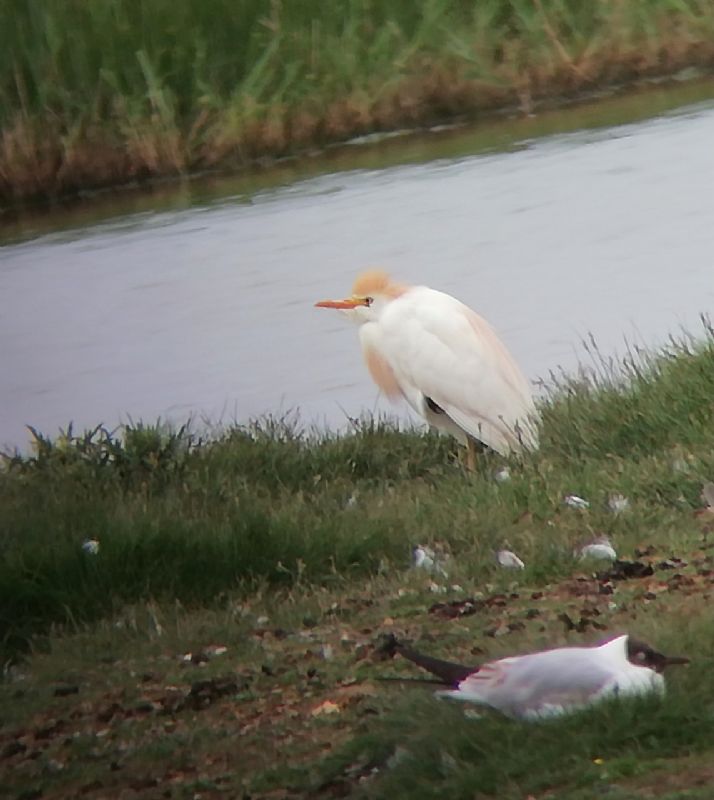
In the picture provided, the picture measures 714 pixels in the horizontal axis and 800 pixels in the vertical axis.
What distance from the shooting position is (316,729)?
3.48 m

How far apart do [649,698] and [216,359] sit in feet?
11.3

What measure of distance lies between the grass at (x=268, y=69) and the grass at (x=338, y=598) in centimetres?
103

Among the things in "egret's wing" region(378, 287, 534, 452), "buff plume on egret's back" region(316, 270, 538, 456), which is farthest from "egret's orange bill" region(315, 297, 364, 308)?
"egret's wing" region(378, 287, 534, 452)

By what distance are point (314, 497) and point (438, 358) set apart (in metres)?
1.04

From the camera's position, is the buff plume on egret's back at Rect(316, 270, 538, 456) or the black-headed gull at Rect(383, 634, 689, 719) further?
the buff plume on egret's back at Rect(316, 270, 538, 456)

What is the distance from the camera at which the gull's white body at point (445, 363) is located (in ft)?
19.9

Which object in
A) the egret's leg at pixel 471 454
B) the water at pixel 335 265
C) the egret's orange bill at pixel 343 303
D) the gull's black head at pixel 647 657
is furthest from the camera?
the egret's orange bill at pixel 343 303

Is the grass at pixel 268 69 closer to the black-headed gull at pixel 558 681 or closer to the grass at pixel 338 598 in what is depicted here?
the grass at pixel 338 598

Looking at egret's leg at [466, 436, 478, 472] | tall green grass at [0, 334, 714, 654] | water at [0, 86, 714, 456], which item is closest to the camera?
tall green grass at [0, 334, 714, 654]

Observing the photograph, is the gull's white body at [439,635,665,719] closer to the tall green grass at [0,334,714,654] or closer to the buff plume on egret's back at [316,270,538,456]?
the tall green grass at [0,334,714,654]

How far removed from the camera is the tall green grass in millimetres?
4562

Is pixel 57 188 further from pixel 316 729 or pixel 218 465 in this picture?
pixel 316 729

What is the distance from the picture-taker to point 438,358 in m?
6.25

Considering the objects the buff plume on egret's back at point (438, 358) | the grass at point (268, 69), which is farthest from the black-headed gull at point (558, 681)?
the grass at point (268, 69)
